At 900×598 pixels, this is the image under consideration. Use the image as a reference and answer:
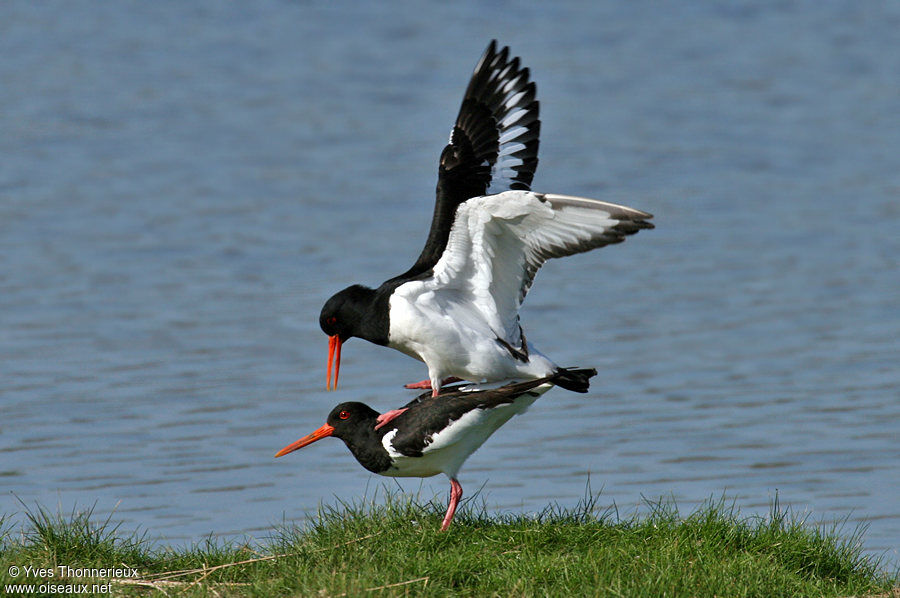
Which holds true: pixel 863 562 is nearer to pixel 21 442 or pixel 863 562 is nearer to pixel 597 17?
pixel 21 442

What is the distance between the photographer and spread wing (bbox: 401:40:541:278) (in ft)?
27.2

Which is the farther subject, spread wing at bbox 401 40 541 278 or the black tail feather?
spread wing at bbox 401 40 541 278

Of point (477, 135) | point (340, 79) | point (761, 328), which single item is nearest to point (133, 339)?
point (477, 135)

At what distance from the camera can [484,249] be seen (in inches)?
296

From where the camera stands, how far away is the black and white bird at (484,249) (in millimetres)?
7086

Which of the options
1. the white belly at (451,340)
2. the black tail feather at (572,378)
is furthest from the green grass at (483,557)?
the white belly at (451,340)

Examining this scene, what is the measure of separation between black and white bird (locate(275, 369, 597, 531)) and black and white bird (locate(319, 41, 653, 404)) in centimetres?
25

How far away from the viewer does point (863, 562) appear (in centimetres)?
662

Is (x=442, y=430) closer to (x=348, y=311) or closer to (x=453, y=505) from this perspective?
(x=453, y=505)

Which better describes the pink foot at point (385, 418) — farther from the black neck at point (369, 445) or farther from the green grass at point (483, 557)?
the green grass at point (483, 557)

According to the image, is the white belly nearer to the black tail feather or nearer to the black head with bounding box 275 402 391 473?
the black head with bounding box 275 402 391 473

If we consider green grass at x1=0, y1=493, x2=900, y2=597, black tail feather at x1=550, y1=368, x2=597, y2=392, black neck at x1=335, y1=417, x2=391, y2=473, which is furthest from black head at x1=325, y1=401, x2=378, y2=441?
black tail feather at x1=550, y1=368, x2=597, y2=392

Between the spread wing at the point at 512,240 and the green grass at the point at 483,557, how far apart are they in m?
1.39

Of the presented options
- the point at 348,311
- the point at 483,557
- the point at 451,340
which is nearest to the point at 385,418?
the point at 451,340
